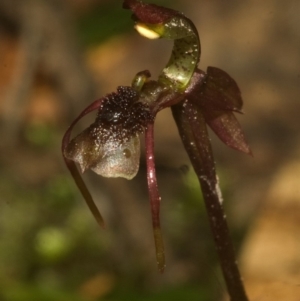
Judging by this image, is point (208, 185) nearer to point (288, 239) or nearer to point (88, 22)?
point (288, 239)

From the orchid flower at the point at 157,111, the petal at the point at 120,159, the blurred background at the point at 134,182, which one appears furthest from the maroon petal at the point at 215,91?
the blurred background at the point at 134,182

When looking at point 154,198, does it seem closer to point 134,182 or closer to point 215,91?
point 215,91

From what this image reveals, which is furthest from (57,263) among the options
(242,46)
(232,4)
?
(232,4)

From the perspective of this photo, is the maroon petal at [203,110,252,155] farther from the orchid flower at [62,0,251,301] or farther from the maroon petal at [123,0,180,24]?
the maroon petal at [123,0,180,24]

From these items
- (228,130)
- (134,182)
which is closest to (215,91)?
(228,130)

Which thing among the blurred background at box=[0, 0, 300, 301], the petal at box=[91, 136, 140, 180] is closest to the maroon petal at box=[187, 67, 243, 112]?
the petal at box=[91, 136, 140, 180]

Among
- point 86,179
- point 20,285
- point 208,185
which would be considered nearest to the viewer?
point 208,185

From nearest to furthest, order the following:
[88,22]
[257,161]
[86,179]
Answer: [86,179], [257,161], [88,22]
